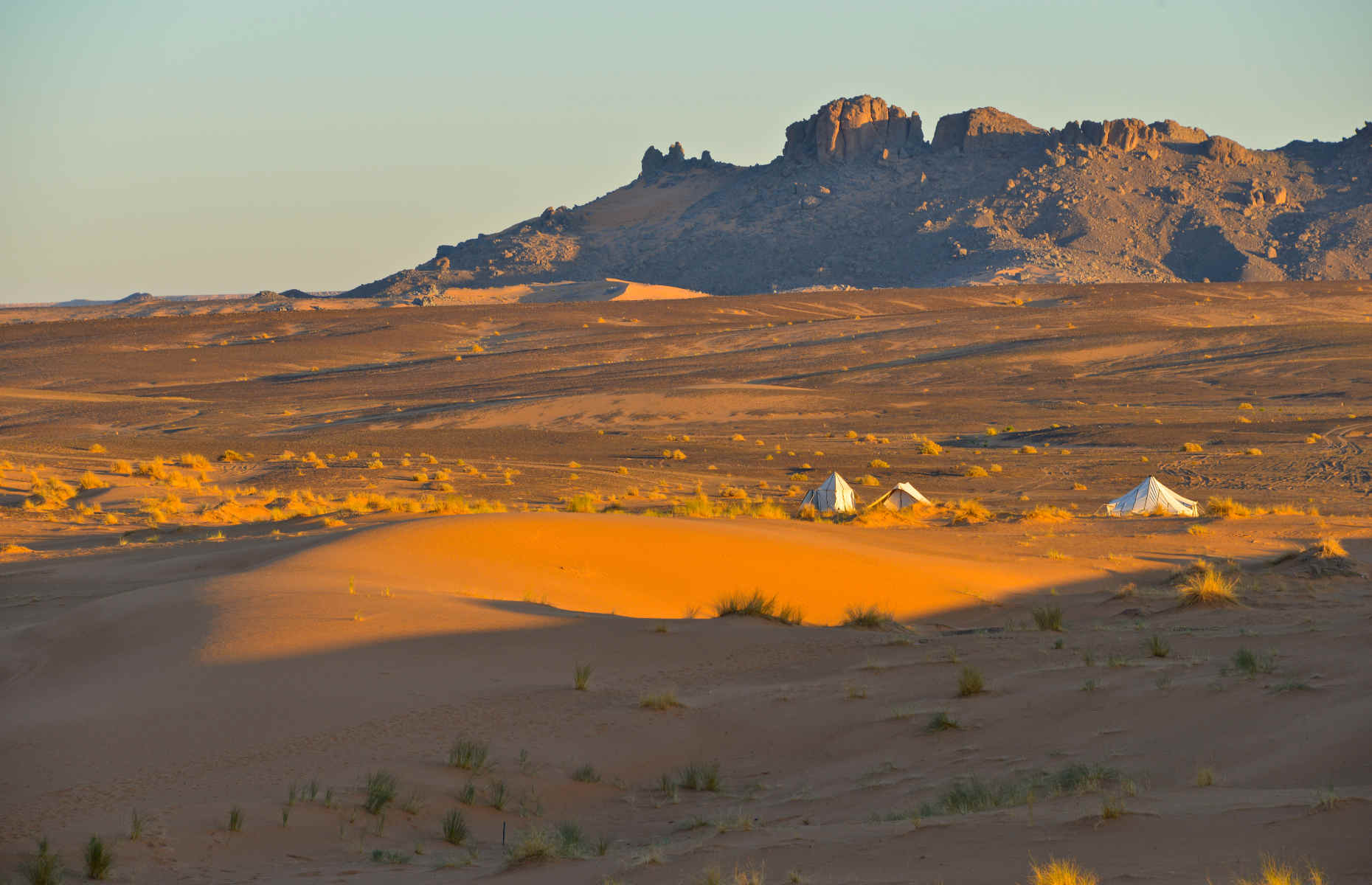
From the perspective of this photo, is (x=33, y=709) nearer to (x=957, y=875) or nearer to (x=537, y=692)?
(x=537, y=692)

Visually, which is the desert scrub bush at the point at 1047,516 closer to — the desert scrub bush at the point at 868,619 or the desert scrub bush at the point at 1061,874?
the desert scrub bush at the point at 868,619

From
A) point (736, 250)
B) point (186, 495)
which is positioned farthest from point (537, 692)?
point (736, 250)

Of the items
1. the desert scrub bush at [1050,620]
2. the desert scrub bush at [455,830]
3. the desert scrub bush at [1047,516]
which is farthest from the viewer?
the desert scrub bush at [1047,516]

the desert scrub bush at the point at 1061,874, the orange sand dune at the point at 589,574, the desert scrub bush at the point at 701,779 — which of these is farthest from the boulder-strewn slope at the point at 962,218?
the desert scrub bush at the point at 1061,874

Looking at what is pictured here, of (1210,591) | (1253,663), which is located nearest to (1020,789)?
(1253,663)

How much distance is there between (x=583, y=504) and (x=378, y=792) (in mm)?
17575

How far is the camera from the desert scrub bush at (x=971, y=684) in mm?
10148

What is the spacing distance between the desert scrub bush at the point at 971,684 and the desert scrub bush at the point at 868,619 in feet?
A: 13.2

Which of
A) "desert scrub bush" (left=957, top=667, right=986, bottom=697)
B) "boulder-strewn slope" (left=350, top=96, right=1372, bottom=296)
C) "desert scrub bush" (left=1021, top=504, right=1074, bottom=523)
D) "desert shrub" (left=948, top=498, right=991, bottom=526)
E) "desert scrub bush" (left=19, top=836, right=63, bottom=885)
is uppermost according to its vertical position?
"boulder-strewn slope" (left=350, top=96, right=1372, bottom=296)

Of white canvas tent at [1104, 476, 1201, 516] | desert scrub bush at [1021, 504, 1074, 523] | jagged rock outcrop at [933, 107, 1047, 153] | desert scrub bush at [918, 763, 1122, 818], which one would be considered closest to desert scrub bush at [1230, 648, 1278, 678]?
desert scrub bush at [918, 763, 1122, 818]

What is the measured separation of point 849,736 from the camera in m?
9.57

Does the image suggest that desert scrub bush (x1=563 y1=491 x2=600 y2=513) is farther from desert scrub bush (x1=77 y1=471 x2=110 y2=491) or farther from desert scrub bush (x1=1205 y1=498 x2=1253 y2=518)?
desert scrub bush (x1=1205 y1=498 x2=1253 y2=518)

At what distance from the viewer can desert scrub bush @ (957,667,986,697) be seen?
1015cm

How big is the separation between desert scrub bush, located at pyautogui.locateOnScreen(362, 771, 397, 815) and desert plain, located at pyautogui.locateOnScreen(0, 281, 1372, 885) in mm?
40
